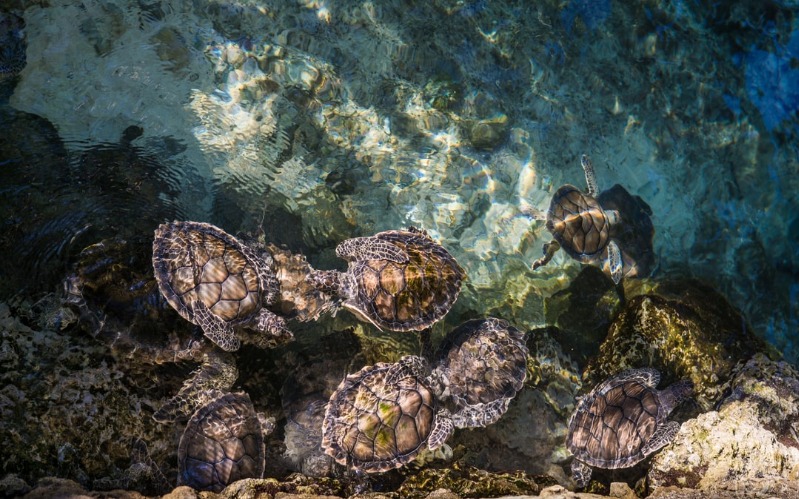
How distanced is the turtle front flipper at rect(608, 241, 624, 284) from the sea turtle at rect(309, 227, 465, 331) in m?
2.21

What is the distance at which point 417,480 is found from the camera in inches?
159

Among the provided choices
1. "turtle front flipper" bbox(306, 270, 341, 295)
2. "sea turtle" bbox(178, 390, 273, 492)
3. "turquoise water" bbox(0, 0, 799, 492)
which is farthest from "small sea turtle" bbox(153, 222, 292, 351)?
"turquoise water" bbox(0, 0, 799, 492)

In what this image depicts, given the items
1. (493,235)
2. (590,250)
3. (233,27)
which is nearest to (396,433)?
(493,235)

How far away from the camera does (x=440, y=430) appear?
14.5ft

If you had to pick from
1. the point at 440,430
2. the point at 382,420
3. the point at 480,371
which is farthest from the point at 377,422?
the point at 480,371

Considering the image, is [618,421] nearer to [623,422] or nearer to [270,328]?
[623,422]

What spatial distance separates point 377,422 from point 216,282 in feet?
6.33

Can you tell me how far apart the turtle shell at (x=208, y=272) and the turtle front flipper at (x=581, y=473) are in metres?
3.38

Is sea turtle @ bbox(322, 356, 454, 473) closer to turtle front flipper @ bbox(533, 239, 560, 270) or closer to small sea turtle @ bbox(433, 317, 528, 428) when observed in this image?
small sea turtle @ bbox(433, 317, 528, 428)

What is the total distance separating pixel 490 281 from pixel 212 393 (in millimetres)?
3367

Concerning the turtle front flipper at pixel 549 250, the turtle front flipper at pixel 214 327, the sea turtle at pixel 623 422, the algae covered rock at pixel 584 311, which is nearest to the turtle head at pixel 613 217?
Answer: the algae covered rock at pixel 584 311

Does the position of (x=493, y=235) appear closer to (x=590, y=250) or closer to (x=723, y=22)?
(x=590, y=250)

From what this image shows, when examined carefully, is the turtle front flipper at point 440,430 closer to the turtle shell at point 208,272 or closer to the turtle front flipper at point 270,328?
the turtle front flipper at point 270,328

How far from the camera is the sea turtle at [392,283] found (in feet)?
15.6
